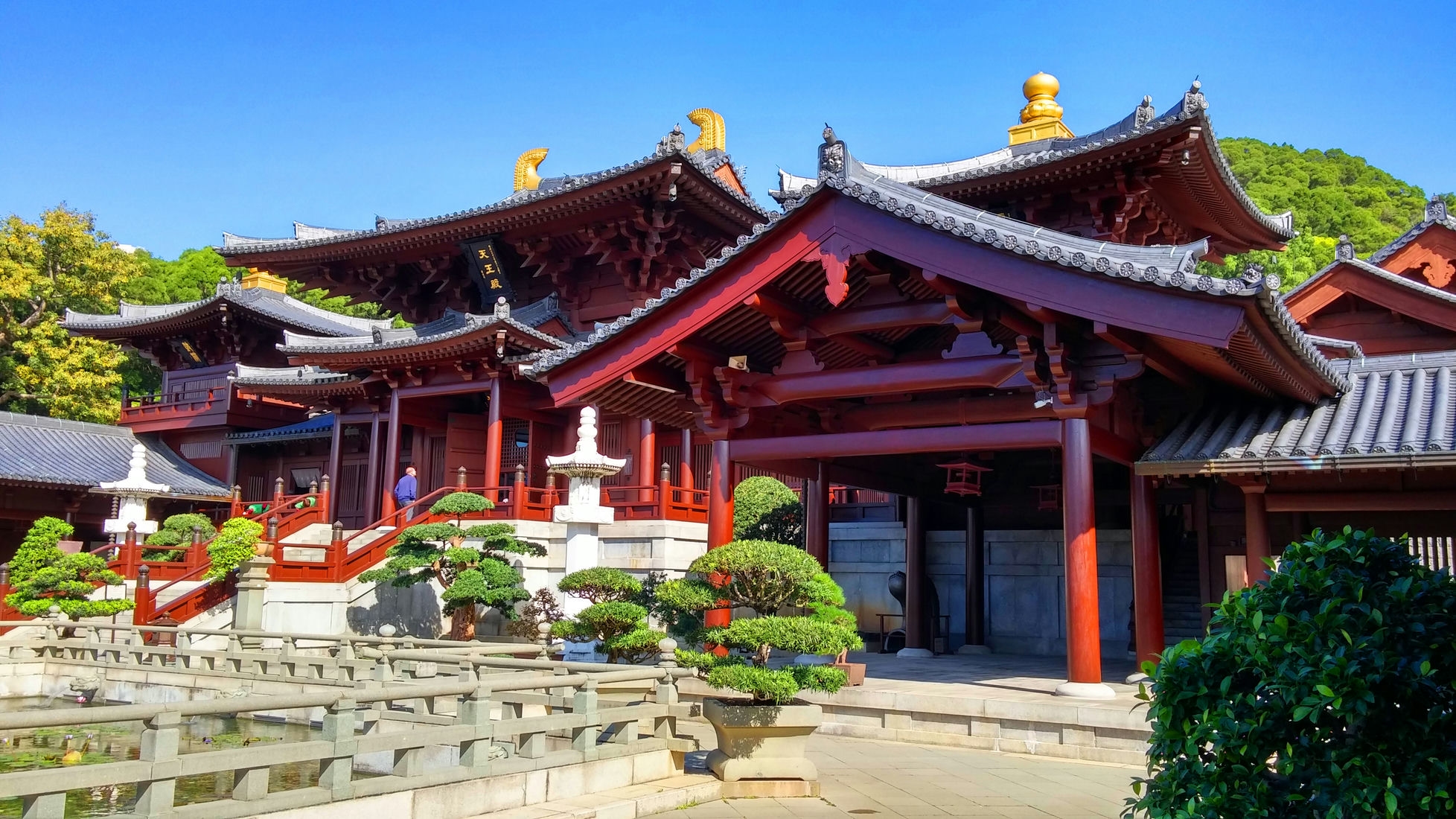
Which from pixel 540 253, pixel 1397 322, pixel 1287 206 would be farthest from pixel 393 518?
pixel 1287 206

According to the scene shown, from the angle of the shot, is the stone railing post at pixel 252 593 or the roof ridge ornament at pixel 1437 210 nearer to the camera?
the roof ridge ornament at pixel 1437 210

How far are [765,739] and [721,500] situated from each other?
4208 mm

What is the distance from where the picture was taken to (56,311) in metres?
36.8

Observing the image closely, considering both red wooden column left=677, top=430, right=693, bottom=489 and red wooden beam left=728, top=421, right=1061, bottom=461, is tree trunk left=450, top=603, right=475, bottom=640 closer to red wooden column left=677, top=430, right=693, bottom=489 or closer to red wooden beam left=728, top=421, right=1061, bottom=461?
red wooden column left=677, top=430, right=693, bottom=489

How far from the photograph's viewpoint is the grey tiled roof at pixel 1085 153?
1543cm

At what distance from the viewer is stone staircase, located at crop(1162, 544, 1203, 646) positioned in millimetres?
14883

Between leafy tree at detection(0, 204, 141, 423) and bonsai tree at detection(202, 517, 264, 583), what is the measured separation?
874 inches

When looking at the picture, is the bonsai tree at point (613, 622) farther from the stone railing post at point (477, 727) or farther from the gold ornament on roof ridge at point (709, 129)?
the gold ornament on roof ridge at point (709, 129)

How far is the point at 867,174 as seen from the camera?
11609 mm

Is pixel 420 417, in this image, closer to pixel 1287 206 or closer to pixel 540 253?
pixel 540 253

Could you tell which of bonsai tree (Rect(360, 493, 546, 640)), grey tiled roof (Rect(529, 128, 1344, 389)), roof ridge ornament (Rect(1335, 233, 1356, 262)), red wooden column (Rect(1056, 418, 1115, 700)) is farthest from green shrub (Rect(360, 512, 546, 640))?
roof ridge ornament (Rect(1335, 233, 1356, 262))

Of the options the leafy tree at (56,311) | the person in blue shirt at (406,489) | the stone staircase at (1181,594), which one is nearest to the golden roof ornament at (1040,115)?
the stone staircase at (1181,594)

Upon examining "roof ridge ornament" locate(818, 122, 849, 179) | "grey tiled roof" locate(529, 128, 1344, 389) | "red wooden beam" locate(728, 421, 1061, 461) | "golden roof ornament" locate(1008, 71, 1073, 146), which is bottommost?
"red wooden beam" locate(728, 421, 1061, 461)

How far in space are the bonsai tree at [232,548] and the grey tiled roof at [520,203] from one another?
8415 mm
